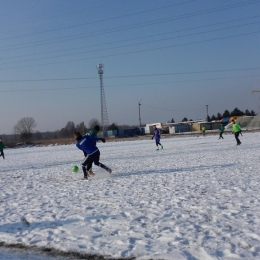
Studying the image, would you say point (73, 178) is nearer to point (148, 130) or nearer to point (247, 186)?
→ point (247, 186)

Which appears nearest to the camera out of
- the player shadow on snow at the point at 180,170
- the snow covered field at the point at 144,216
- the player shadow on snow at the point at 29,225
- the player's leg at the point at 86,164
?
the snow covered field at the point at 144,216

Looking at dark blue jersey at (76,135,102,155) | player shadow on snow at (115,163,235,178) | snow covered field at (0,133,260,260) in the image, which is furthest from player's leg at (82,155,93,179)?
player shadow on snow at (115,163,235,178)

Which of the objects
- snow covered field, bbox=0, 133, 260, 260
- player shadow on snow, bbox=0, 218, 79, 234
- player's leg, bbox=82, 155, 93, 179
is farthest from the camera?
player's leg, bbox=82, 155, 93, 179

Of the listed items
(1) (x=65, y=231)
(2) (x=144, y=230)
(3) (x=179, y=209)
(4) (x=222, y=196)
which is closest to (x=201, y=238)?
(2) (x=144, y=230)

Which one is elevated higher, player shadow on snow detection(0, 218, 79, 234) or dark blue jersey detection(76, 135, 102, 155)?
dark blue jersey detection(76, 135, 102, 155)

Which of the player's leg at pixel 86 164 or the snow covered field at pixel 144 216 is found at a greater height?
the player's leg at pixel 86 164

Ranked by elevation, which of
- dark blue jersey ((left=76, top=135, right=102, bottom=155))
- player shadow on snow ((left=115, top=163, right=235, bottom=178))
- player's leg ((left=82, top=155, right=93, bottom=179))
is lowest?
player shadow on snow ((left=115, top=163, right=235, bottom=178))

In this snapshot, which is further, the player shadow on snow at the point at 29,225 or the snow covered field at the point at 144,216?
the player shadow on snow at the point at 29,225

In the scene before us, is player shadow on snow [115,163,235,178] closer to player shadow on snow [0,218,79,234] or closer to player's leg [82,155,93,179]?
player's leg [82,155,93,179]

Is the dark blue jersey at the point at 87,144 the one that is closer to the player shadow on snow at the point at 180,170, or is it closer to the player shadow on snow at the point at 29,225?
the player shadow on snow at the point at 180,170

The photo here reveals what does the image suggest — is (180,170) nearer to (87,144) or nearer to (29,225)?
(87,144)

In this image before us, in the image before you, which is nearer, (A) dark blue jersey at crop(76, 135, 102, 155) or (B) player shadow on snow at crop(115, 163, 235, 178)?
(A) dark blue jersey at crop(76, 135, 102, 155)

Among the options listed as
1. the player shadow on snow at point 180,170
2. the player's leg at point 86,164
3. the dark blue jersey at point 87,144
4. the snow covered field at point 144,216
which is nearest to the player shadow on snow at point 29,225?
the snow covered field at point 144,216

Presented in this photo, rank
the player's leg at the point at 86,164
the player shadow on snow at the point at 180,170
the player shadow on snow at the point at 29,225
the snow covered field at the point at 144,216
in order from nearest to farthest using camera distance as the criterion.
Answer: the snow covered field at the point at 144,216 < the player shadow on snow at the point at 29,225 < the player's leg at the point at 86,164 < the player shadow on snow at the point at 180,170
